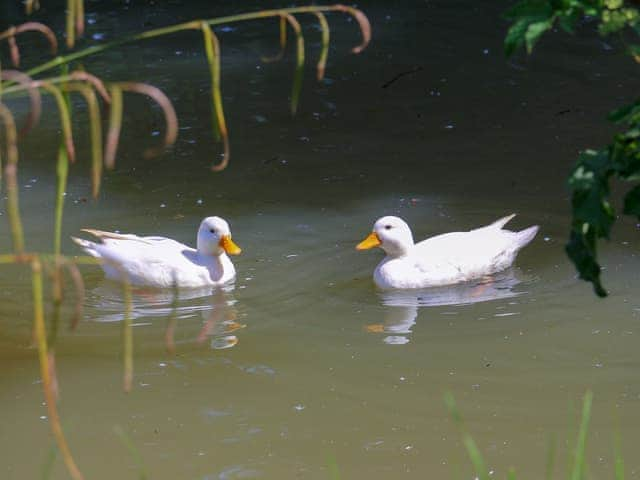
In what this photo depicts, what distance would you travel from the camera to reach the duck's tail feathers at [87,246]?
629cm

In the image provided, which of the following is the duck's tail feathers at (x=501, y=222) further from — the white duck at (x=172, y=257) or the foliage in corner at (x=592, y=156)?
the foliage in corner at (x=592, y=156)

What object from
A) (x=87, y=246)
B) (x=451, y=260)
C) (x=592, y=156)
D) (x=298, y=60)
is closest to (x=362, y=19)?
(x=298, y=60)

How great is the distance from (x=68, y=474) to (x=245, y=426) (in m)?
0.69

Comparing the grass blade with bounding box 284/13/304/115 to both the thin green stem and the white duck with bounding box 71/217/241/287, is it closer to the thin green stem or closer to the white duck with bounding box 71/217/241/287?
the thin green stem

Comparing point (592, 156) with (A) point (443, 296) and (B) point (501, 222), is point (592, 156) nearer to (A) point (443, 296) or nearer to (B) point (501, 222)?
(A) point (443, 296)

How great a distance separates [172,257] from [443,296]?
1.40m

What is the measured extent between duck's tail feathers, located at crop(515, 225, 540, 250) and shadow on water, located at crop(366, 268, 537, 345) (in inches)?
5.5

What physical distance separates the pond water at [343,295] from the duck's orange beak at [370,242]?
146 mm

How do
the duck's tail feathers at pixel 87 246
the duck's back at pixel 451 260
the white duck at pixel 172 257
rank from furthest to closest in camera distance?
the duck's tail feathers at pixel 87 246 < the white duck at pixel 172 257 < the duck's back at pixel 451 260

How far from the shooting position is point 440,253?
6078mm

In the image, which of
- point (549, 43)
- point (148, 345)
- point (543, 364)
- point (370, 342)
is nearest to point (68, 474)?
point (148, 345)

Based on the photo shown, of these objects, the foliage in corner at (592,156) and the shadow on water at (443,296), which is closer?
the foliage in corner at (592,156)

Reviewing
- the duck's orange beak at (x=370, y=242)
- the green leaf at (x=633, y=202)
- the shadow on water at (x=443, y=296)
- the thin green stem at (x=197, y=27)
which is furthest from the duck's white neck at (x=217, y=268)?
the green leaf at (x=633, y=202)

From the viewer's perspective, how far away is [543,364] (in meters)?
4.97
